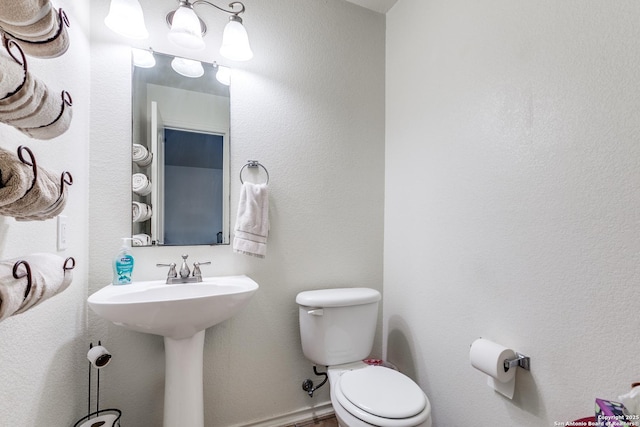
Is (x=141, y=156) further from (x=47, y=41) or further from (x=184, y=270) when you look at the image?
(x=47, y=41)

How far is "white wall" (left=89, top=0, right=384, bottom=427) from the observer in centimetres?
134

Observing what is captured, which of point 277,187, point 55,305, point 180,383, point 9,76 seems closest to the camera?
point 9,76

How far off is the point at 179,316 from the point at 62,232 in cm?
51

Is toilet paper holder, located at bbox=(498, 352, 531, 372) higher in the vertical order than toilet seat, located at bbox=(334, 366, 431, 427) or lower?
higher

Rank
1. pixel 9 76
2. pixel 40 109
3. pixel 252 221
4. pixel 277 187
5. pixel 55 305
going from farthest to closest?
pixel 277 187 < pixel 252 221 < pixel 55 305 < pixel 40 109 < pixel 9 76

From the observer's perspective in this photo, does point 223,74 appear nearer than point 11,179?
No

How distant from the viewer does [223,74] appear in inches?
60.7

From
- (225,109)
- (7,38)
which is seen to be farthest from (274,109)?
(7,38)

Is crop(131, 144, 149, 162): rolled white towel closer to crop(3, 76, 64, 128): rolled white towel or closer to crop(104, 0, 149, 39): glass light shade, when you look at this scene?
crop(104, 0, 149, 39): glass light shade

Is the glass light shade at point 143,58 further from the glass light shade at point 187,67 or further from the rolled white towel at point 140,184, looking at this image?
the rolled white towel at point 140,184

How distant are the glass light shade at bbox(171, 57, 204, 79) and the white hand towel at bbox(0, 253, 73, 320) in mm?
1144

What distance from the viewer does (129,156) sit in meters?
1.38

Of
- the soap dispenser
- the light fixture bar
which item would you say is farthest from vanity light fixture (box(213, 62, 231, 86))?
the soap dispenser

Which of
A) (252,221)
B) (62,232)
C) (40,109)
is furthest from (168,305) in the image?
(40,109)
